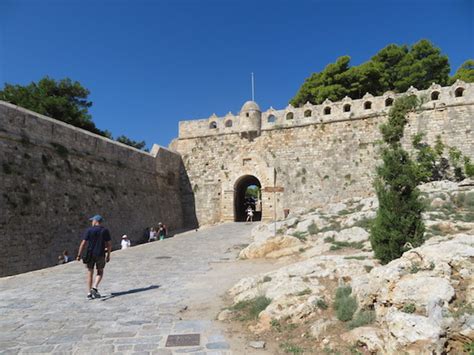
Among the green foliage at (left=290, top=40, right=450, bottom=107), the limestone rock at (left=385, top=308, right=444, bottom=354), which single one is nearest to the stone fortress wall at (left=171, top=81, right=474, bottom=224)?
the green foliage at (left=290, top=40, right=450, bottom=107)

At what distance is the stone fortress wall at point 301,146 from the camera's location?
60.7ft

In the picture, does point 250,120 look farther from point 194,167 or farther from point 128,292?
point 128,292

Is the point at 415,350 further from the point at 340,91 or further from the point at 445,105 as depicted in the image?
the point at 340,91

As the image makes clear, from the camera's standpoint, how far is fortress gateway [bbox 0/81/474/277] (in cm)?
1183

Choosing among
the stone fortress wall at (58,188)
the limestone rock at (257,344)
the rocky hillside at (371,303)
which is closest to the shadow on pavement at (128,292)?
the rocky hillside at (371,303)

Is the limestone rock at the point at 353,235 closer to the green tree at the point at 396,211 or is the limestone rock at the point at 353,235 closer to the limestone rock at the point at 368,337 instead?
the green tree at the point at 396,211

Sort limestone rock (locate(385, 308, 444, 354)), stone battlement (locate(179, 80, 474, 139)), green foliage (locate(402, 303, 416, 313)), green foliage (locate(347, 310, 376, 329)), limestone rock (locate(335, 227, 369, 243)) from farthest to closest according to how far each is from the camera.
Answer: stone battlement (locate(179, 80, 474, 139)) → limestone rock (locate(335, 227, 369, 243)) → green foliage (locate(347, 310, 376, 329)) → green foliage (locate(402, 303, 416, 313)) → limestone rock (locate(385, 308, 444, 354))

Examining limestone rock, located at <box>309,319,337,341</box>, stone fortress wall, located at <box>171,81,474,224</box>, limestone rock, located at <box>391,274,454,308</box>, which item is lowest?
limestone rock, located at <box>309,319,337,341</box>

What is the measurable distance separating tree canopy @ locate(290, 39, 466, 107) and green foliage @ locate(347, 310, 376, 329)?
84.1 feet

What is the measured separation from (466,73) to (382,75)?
666 centimetres

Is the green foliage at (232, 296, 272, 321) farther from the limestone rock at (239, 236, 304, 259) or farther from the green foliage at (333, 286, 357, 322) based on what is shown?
the limestone rock at (239, 236, 304, 259)

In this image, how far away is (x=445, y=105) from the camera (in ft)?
60.2

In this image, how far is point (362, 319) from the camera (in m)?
3.99

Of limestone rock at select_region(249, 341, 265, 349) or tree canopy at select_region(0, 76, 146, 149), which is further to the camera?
tree canopy at select_region(0, 76, 146, 149)
